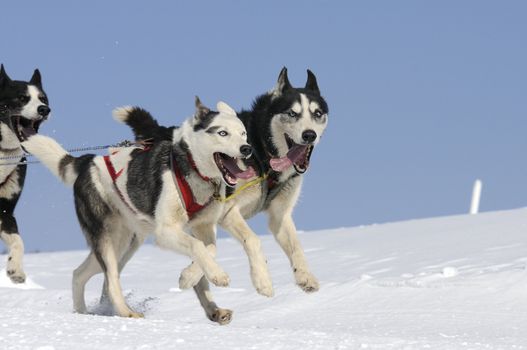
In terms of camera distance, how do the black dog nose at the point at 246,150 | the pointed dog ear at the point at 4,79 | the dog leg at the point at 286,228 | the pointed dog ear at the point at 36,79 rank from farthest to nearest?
the pointed dog ear at the point at 36,79 < the pointed dog ear at the point at 4,79 < the dog leg at the point at 286,228 < the black dog nose at the point at 246,150

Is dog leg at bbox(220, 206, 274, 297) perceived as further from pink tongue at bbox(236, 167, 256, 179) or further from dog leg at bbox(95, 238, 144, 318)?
dog leg at bbox(95, 238, 144, 318)

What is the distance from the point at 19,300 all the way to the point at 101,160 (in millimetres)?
3407

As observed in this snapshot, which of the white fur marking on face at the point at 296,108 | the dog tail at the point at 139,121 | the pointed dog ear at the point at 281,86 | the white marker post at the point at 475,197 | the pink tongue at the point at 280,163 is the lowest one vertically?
the white marker post at the point at 475,197

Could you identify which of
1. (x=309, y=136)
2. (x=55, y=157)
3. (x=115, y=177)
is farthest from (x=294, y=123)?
(x=55, y=157)

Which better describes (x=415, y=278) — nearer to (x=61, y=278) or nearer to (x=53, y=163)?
(x=53, y=163)

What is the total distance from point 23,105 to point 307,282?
3148 mm

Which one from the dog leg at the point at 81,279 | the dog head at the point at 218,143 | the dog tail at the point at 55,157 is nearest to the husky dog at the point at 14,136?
the dog tail at the point at 55,157

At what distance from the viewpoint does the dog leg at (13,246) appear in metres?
7.58

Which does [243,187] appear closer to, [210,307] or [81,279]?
[210,307]

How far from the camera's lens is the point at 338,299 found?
363 inches

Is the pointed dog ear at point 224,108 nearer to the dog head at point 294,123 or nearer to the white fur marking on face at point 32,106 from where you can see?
the dog head at point 294,123

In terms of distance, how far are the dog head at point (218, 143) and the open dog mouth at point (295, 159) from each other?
0.37 m

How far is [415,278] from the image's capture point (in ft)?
32.1

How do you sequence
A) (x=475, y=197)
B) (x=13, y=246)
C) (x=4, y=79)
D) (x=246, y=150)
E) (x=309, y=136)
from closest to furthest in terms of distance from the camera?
→ 1. (x=246, y=150)
2. (x=309, y=136)
3. (x=13, y=246)
4. (x=4, y=79)
5. (x=475, y=197)
